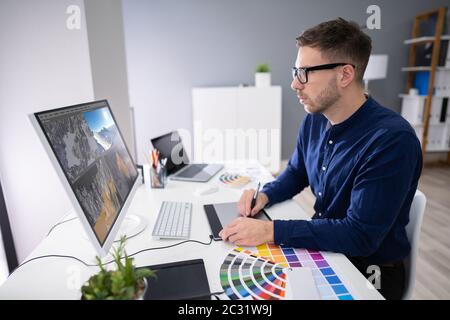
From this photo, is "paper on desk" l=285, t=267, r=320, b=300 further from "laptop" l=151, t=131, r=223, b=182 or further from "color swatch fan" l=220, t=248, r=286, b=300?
"laptop" l=151, t=131, r=223, b=182

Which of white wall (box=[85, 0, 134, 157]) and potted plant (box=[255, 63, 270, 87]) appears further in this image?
potted plant (box=[255, 63, 270, 87])

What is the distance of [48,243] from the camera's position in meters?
1.01

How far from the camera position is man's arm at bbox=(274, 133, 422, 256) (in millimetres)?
935

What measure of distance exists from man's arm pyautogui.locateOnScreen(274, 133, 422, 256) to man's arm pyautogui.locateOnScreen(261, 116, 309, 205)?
36 centimetres

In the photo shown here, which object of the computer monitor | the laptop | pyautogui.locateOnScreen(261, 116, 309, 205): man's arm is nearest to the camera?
the computer monitor

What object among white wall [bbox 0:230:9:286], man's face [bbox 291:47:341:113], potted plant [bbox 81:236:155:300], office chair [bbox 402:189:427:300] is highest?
man's face [bbox 291:47:341:113]

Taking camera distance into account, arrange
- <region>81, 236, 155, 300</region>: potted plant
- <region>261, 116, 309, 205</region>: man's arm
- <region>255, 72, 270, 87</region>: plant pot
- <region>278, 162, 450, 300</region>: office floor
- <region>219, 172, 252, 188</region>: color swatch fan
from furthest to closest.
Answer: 1. <region>255, 72, 270, 87</region>: plant pot
2. <region>278, 162, 450, 300</region>: office floor
3. <region>219, 172, 252, 188</region>: color swatch fan
4. <region>261, 116, 309, 205</region>: man's arm
5. <region>81, 236, 155, 300</region>: potted plant

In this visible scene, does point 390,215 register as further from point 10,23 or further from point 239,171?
point 10,23

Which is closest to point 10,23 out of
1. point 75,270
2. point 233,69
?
point 75,270

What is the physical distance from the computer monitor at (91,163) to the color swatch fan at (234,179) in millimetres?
594

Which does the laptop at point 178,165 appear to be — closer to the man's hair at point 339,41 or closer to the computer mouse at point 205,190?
the computer mouse at point 205,190

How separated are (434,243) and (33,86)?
2938 millimetres

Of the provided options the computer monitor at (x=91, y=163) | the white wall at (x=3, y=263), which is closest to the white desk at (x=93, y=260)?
the computer monitor at (x=91, y=163)

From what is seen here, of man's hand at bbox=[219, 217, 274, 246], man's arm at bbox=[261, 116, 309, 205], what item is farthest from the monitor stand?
man's arm at bbox=[261, 116, 309, 205]
